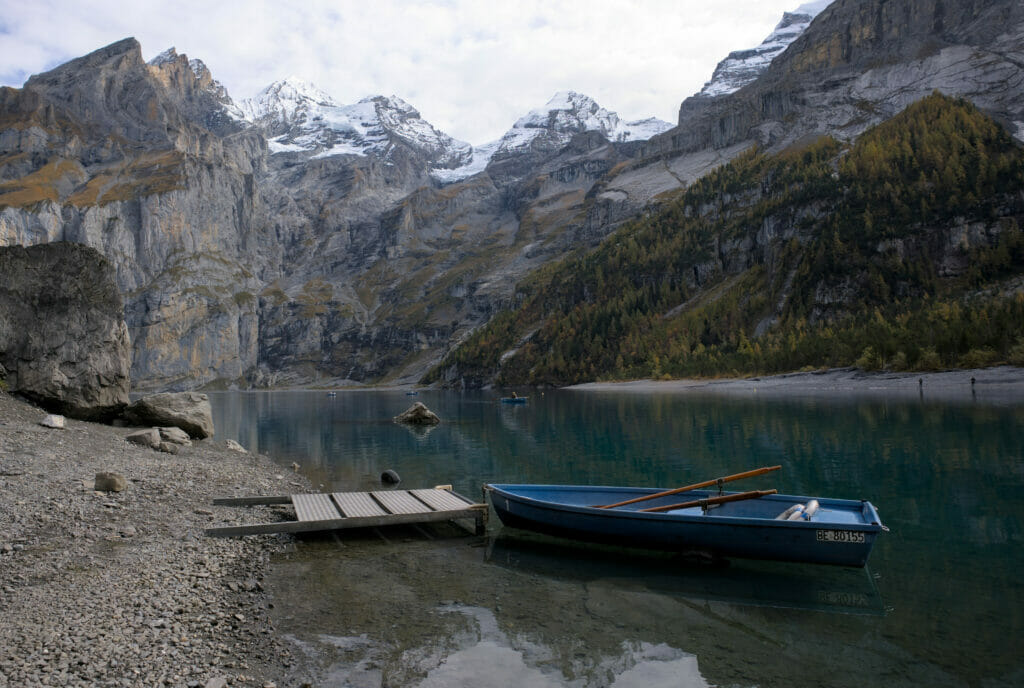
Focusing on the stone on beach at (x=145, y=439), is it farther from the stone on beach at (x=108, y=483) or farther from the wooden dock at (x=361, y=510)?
the stone on beach at (x=108, y=483)

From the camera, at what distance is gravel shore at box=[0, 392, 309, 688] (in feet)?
30.1

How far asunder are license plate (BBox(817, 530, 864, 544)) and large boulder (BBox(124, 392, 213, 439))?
123 feet

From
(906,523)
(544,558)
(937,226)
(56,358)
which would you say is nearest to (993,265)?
(937,226)

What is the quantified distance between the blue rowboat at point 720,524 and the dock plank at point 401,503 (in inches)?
102

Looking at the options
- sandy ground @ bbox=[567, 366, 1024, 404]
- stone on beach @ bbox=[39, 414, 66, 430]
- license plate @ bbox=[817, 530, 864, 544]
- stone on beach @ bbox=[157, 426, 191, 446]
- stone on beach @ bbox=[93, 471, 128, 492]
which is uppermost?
stone on beach @ bbox=[39, 414, 66, 430]

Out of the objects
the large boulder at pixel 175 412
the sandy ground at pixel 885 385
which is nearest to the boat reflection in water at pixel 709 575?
the large boulder at pixel 175 412

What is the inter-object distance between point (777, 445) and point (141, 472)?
32.9m

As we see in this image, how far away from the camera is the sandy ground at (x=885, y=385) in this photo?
65.7m

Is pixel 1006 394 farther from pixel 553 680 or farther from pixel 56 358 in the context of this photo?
pixel 56 358

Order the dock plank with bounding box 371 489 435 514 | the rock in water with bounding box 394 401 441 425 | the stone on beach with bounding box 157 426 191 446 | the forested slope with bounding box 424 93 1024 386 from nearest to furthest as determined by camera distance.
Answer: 1. the dock plank with bounding box 371 489 435 514
2. the stone on beach with bounding box 157 426 191 446
3. the rock in water with bounding box 394 401 441 425
4. the forested slope with bounding box 424 93 1024 386

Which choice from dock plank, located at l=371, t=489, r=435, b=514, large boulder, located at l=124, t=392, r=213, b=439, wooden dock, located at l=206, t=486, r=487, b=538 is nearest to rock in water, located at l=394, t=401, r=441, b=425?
large boulder, located at l=124, t=392, r=213, b=439

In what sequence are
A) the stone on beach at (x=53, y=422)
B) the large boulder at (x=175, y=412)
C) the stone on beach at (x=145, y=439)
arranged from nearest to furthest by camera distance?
the stone on beach at (x=53, y=422) < the stone on beach at (x=145, y=439) < the large boulder at (x=175, y=412)

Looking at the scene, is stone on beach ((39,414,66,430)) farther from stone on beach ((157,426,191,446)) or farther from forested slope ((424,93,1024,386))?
forested slope ((424,93,1024,386))

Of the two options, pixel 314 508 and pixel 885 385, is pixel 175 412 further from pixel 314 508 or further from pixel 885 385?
pixel 885 385
